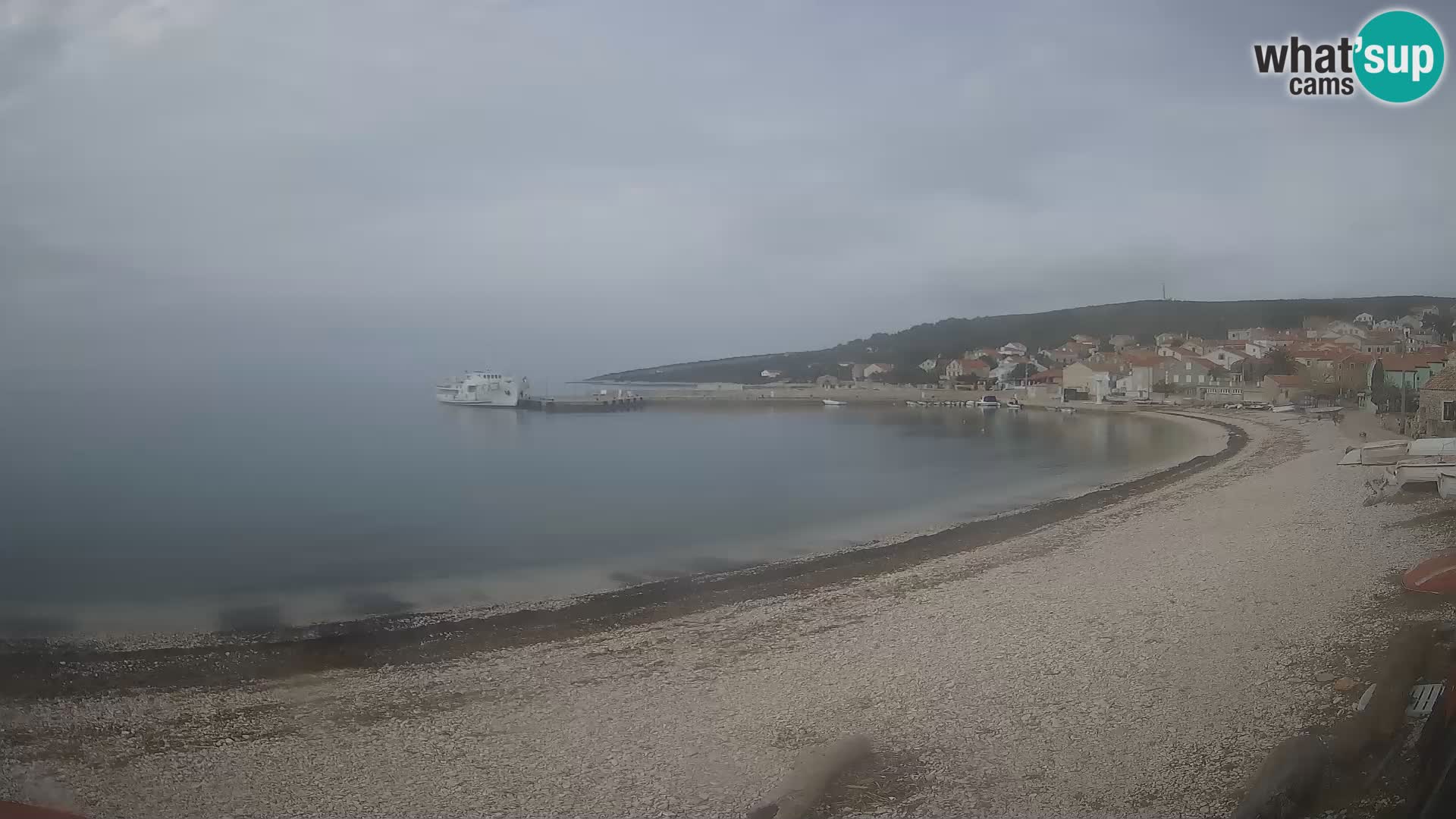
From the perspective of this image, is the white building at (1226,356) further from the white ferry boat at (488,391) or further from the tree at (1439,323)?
the white ferry boat at (488,391)

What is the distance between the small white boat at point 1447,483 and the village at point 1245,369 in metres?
1.21

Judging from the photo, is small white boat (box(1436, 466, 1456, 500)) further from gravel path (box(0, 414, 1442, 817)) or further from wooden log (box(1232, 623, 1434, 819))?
wooden log (box(1232, 623, 1434, 819))

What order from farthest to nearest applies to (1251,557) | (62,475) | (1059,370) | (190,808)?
1. (1059,370)
2. (62,475)
3. (1251,557)
4. (190,808)

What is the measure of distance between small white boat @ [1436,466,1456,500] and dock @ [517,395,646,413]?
Answer: 3571 cm

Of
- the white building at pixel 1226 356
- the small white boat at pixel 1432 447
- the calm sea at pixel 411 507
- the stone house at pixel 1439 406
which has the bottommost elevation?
the calm sea at pixel 411 507

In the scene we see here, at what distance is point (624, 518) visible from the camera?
11.0 metres

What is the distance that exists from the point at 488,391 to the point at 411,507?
2962cm

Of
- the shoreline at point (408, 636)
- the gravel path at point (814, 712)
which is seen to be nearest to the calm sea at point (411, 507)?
the shoreline at point (408, 636)

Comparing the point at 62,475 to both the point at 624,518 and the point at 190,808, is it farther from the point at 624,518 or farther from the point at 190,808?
the point at 190,808

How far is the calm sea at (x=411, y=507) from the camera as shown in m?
6.96

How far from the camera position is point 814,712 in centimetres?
341

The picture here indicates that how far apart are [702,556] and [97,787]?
18.5 ft

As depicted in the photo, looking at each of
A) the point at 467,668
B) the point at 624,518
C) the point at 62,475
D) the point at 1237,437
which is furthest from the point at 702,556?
the point at 1237,437

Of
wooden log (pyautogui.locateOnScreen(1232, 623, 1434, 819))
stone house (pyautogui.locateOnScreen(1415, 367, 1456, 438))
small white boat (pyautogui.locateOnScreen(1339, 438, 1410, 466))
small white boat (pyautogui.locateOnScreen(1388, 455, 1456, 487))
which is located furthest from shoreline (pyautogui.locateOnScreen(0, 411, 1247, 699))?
stone house (pyautogui.locateOnScreen(1415, 367, 1456, 438))
